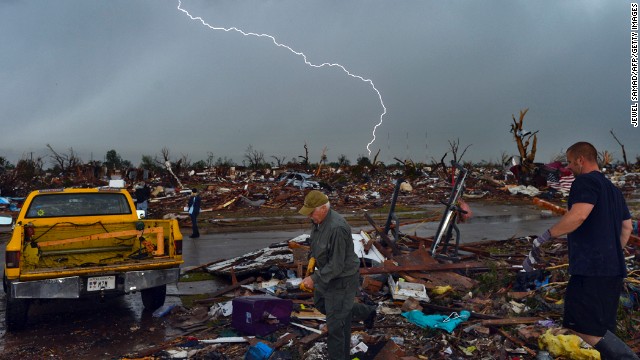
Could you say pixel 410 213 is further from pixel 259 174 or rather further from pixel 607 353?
pixel 259 174

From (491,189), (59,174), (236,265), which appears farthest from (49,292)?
(59,174)

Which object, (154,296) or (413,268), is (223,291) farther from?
(413,268)

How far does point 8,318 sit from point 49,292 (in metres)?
0.79

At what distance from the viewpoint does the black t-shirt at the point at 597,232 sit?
13.8 feet

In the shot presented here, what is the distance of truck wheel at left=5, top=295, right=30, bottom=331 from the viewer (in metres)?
6.43

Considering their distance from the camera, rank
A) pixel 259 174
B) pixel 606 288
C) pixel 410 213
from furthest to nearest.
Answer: pixel 259 174
pixel 410 213
pixel 606 288

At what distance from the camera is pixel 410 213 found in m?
22.4

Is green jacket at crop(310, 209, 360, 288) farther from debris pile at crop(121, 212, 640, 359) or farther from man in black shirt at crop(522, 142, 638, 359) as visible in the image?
man in black shirt at crop(522, 142, 638, 359)

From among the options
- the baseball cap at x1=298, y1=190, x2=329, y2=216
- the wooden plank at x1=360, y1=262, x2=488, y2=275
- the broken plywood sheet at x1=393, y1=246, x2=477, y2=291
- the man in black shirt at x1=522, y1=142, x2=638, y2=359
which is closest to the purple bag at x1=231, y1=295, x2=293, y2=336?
the baseball cap at x1=298, y1=190, x2=329, y2=216

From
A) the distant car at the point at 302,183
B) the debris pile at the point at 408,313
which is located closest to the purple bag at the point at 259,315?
the debris pile at the point at 408,313

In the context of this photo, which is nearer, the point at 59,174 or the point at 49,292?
the point at 49,292

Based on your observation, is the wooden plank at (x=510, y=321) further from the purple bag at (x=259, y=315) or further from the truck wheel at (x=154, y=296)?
the truck wheel at (x=154, y=296)

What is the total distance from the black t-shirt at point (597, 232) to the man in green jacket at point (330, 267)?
2065 mm

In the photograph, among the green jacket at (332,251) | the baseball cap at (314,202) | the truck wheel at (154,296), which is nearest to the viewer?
the green jacket at (332,251)
